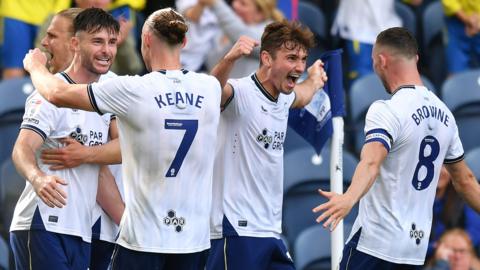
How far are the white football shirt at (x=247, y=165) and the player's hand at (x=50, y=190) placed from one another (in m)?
1.45

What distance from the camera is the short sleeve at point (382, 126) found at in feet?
29.7

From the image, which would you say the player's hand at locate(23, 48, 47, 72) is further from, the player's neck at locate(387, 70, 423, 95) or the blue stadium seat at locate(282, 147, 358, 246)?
the blue stadium seat at locate(282, 147, 358, 246)

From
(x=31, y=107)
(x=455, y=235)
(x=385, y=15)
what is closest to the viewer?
(x=31, y=107)

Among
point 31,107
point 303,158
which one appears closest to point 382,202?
point 31,107

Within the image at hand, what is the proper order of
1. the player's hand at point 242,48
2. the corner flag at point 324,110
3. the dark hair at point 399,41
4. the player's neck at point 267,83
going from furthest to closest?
1. the corner flag at point 324,110
2. the player's neck at point 267,83
3. the dark hair at point 399,41
4. the player's hand at point 242,48

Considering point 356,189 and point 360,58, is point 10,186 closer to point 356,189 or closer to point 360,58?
point 356,189

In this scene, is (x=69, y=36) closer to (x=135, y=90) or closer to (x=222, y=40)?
(x=135, y=90)

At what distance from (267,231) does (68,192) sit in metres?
1.45

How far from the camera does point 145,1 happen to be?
14445 mm

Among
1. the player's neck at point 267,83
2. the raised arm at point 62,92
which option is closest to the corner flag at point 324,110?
the player's neck at point 267,83

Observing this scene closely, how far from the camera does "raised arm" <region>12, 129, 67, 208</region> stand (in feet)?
28.1

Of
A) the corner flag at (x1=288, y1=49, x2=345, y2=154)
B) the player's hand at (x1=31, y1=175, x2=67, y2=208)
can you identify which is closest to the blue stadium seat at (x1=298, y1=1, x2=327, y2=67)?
the corner flag at (x1=288, y1=49, x2=345, y2=154)

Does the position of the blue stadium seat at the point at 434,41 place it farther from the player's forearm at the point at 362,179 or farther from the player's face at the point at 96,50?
the player's face at the point at 96,50

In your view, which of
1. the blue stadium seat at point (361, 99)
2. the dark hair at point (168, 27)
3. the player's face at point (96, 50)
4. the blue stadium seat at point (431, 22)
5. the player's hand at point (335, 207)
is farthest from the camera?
the blue stadium seat at point (431, 22)
